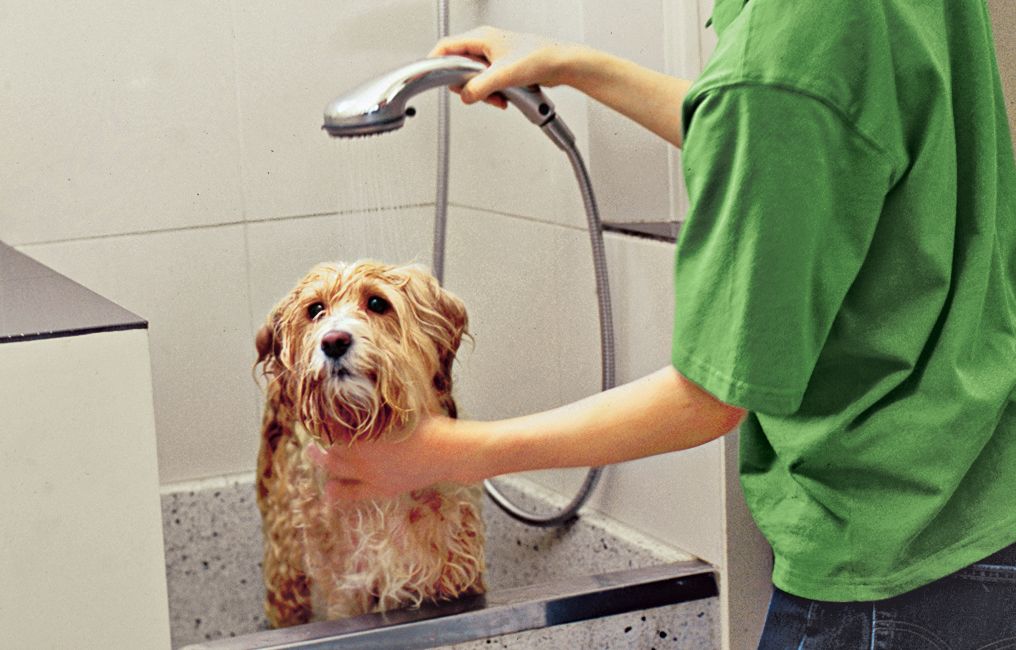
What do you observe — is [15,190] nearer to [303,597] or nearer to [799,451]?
[303,597]

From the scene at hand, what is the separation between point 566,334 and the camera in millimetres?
1605

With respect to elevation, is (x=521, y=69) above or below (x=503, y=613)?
above

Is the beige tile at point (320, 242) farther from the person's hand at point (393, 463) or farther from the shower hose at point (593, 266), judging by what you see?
the person's hand at point (393, 463)

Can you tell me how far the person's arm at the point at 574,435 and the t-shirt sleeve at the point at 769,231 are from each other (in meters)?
0.05

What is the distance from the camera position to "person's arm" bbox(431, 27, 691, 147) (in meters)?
1.15

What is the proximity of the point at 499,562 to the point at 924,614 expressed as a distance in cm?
78

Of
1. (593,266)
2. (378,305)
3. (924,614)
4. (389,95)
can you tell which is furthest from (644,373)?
(924,614)

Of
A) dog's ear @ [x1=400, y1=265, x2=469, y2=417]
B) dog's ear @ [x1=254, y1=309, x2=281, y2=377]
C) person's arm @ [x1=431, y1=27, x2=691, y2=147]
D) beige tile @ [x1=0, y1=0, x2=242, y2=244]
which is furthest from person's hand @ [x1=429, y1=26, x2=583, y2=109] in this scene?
beige tile @ [x1=0, y1=0, x2=242, y2=244]

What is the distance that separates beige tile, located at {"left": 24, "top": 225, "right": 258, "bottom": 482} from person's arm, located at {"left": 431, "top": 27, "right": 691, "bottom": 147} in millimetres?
707

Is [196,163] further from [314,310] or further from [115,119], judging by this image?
[314,310]

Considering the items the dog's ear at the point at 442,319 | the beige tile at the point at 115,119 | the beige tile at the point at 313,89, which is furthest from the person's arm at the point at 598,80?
the beige tile at the point at 115,119

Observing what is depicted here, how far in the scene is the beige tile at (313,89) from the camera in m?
1.74

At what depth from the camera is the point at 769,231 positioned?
76 centimetres

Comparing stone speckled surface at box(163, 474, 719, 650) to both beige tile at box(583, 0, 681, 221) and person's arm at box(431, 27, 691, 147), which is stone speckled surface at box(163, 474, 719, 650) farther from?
person's arm at box(431, 27, 691, 147)
